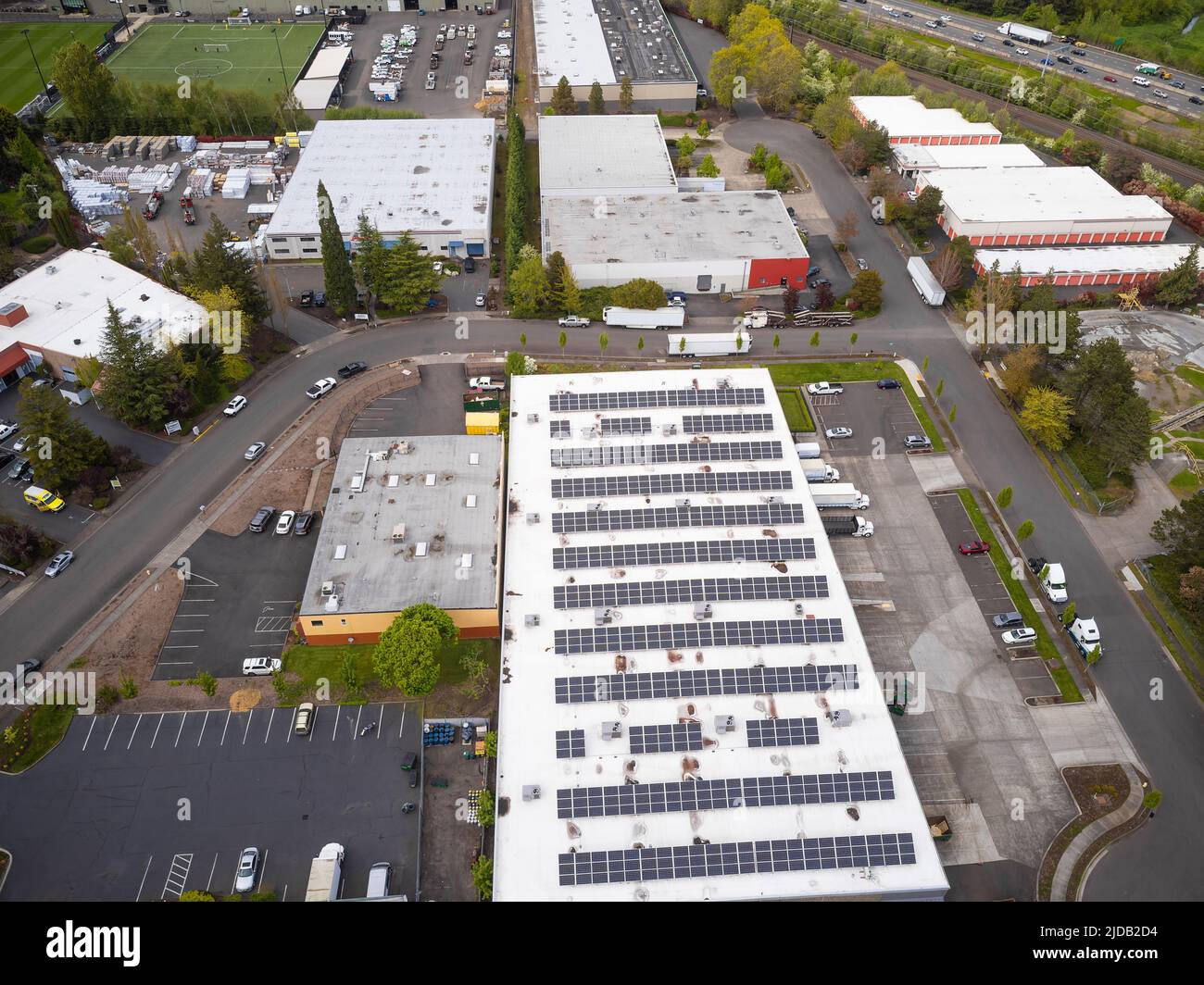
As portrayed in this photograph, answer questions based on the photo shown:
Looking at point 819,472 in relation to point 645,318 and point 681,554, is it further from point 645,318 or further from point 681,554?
point 645,318

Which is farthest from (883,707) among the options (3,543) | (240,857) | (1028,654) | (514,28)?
(514,28)

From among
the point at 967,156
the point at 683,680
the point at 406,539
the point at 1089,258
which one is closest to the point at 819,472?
the point at 683,680

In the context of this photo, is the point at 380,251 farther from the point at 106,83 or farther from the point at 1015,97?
the point at 1015,97

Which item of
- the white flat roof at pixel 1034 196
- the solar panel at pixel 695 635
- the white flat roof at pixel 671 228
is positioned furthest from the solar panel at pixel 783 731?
the white flat roof at pixel 1034 196

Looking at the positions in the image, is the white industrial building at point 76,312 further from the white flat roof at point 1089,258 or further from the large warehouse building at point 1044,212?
the large warehouse building at point 1044,212

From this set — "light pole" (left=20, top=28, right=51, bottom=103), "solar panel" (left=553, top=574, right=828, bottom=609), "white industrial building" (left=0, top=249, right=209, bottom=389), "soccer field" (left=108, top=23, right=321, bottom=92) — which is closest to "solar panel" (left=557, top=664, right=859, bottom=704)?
"solar panel" (left=553, top=574, right=828, bottom=609)

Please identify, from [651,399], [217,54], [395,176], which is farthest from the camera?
[217,54]
